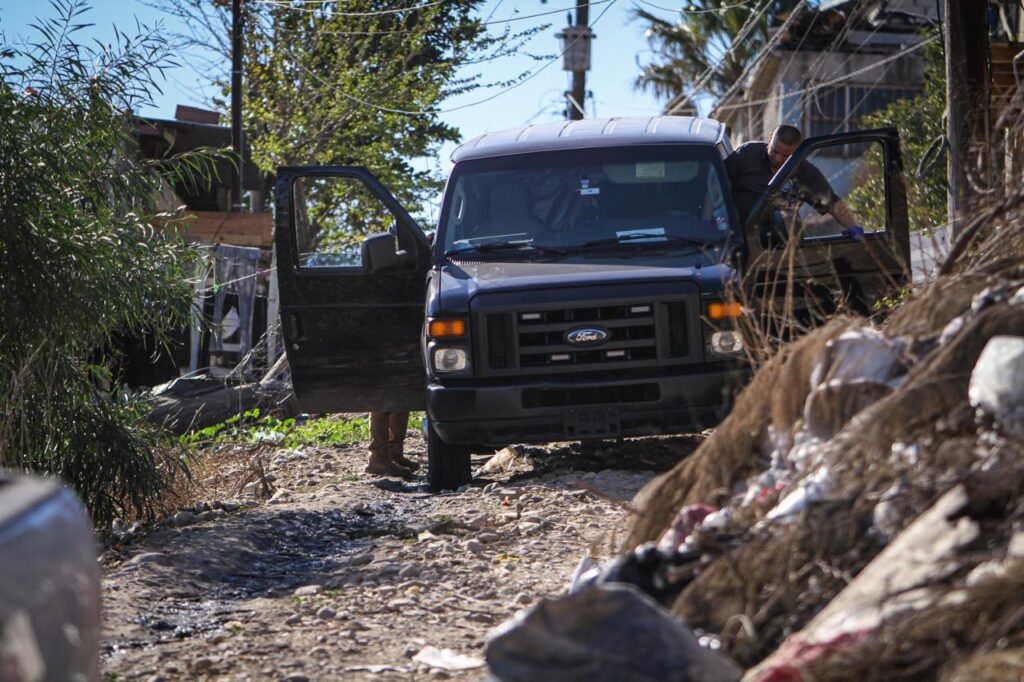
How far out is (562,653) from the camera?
11.6ft

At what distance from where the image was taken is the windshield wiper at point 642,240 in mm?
8422

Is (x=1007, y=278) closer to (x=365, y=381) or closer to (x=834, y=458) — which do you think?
(x=834, y=458)

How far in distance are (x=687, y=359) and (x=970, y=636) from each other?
4617mm

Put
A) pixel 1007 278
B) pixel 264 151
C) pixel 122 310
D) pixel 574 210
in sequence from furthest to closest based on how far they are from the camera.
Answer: pixel 264 151 < pixel 574 210 < pixel 122 310 < pixel 1007 278

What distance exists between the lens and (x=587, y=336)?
7977mm

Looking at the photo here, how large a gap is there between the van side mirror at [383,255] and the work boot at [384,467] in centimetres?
195

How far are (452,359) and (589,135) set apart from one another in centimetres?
196

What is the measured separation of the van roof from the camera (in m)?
8.88

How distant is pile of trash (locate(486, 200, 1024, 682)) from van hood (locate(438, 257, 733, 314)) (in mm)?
2525

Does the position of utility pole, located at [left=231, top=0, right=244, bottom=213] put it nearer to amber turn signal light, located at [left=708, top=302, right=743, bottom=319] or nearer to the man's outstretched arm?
amber turn signal light, located at [left=708, top=302, right=743, bottom=319]

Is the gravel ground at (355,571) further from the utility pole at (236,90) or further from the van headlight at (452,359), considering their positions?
the utility pole at (236,90)

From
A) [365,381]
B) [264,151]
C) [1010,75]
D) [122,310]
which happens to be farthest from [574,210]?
[264,151]

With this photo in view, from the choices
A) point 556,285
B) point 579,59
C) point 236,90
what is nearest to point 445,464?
point 556,285

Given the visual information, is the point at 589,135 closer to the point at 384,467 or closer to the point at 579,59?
the point at 384,467
